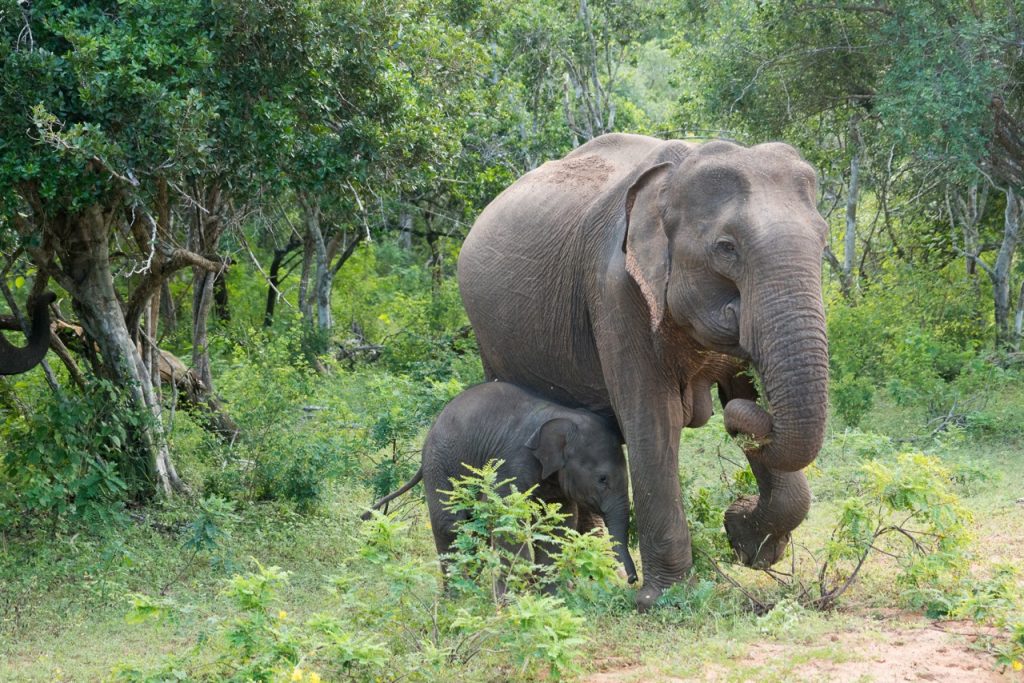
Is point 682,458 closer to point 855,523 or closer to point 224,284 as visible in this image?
point 855,523

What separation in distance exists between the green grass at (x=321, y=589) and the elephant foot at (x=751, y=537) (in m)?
0.12

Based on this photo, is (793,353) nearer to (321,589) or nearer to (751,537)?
(751,537)

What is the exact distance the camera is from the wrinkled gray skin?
8.97 m

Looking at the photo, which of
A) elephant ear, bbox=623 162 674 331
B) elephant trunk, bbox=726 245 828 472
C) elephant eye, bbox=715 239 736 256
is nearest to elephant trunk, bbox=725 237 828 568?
elephant trunk, bbox=726 245 828 472

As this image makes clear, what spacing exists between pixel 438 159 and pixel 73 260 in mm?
2714

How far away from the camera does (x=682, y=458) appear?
36.8 ft

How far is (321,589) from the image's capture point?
8.16 m

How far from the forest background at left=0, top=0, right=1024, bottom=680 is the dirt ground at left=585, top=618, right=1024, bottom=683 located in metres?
0.15

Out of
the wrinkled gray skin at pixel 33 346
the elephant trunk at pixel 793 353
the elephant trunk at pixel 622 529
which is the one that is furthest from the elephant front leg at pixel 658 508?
the wrinkled gray skin at pixel 33 346

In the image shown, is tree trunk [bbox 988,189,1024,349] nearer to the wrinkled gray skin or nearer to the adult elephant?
the adult elephant

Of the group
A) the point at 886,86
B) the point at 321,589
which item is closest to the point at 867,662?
the point at 321,589

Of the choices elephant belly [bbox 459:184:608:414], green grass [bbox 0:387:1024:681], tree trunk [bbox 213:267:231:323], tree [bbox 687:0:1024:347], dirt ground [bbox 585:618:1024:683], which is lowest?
tree trunk [bbox 213:267:231:323]

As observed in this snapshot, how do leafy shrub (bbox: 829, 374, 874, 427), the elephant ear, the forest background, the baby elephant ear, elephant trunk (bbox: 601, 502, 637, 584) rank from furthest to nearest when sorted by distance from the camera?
leafy shrub (bbox: 829, 374, 874, 427), the baby elephant ear, elephant trunk (bbox: 601, 502, 637, 584), the forest background, the elephant ear

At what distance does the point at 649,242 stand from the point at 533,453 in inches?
61.4
